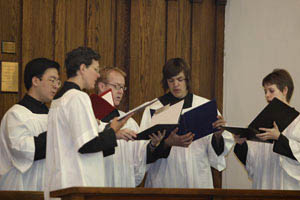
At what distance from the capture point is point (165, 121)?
516cm

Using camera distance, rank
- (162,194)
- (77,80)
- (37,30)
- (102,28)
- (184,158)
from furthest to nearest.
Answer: (102,28), (37,30), (184,158), (77,80), (162,194)

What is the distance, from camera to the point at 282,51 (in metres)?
7.26

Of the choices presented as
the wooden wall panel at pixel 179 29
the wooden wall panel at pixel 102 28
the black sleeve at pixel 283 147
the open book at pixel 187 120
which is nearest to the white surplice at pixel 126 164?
the open book at pixel 187 120

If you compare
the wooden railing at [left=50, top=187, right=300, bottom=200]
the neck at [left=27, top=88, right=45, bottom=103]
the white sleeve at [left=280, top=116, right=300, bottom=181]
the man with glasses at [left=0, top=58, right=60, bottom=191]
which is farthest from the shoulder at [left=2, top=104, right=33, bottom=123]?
the white sleeve at [left=280, top=116, right=300, bottom=181]

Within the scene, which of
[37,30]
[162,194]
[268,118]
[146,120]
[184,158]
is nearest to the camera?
[162,194]

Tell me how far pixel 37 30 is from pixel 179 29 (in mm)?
1800

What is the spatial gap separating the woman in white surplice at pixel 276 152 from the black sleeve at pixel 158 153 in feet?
2.26

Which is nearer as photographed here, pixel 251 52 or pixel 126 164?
pixel 126 164

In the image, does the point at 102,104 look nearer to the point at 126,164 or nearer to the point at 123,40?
the point at 126,164

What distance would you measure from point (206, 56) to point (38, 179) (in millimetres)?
3096

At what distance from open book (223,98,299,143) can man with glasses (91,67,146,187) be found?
103 cm

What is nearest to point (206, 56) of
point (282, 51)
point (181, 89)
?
point (282, 51)

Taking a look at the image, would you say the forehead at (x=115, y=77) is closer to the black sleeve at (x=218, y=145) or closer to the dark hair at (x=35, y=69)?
the dark hair at (x=35, y=69)

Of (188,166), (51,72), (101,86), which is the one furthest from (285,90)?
(51,72)
